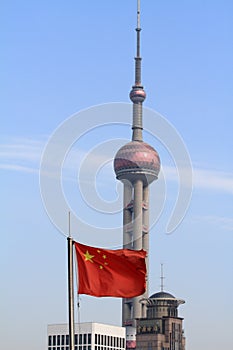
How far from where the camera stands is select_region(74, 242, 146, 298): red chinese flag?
44781 millimetres

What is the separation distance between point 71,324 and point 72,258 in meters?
3.22

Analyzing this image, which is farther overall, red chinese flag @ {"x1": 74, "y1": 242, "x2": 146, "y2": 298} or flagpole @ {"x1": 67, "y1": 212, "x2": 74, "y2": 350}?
red chinese flag @ {"x1": 74, "y1": 242, "x2": 146, "y2": 298}

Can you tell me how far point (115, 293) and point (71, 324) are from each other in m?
3.80

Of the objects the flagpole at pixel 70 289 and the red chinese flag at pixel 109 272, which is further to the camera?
the red chinese flag at pixel 109 272

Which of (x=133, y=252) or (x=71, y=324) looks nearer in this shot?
(x=71, y=324)

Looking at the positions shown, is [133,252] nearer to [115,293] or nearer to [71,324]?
[115,293]

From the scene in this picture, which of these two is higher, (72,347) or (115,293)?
(115,293)

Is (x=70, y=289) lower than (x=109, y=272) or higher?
lower

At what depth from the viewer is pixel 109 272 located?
4534 centimetres

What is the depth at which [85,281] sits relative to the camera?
4478cm

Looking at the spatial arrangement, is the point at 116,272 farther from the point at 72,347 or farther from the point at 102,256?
the point at 72,347

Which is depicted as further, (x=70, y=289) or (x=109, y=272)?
(x=109, y=272)

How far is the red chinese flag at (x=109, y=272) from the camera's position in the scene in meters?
44.8

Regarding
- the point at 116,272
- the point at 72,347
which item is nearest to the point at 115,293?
the point at 116,272
